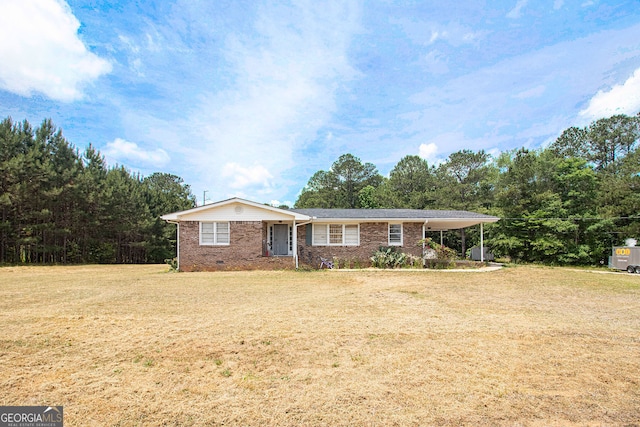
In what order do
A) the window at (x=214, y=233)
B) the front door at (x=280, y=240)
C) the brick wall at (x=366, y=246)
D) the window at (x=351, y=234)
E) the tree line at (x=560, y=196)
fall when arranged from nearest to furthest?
the window at (x=214, y=233) < the brick wall at (x=366, y=246) < the window at (x=351, y=234) < the front door at (x=280, y=240) < the tree line at (x=560, y=196)

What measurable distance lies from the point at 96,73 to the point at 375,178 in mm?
41902

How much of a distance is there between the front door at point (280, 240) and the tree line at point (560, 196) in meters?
15.7

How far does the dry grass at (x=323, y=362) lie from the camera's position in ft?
9.37

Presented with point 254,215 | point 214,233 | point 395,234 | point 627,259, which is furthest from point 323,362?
point 627,259

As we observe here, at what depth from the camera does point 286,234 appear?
63.8 ft

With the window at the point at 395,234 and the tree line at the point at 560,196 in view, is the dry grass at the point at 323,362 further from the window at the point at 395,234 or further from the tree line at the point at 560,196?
the tree line at the point at 560,196

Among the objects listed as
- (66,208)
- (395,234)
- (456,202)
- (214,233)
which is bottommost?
(395,234)

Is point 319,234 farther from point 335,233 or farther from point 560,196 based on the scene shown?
point 560,196

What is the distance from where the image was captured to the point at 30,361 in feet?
13.0

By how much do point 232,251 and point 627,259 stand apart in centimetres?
2233

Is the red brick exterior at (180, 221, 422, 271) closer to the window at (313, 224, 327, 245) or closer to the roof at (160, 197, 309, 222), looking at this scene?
the roof at (160, 197, 309, 222)

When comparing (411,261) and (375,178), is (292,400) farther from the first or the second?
(375,178)

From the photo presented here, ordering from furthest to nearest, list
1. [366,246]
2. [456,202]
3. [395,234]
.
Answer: [456,202]
[395,234]
[366,246]

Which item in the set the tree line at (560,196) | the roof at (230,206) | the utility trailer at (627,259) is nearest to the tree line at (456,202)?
Answer: the tree line at (560,196)
